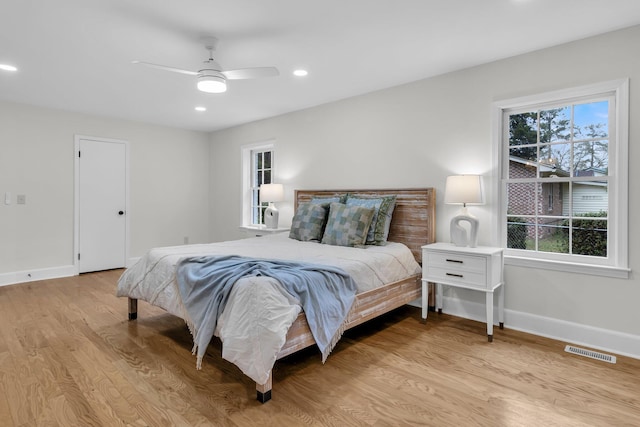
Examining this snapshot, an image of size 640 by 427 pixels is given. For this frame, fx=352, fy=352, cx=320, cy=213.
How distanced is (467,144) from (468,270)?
1.24 m

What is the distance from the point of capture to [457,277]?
301 centimetres

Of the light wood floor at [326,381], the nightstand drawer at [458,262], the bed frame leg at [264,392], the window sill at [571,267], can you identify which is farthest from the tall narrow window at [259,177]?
the bed frame leg at [264,392]

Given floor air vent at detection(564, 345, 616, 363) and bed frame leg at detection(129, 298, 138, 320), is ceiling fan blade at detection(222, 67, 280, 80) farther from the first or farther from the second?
floor air vent at detection(564, 345, 616, 363)

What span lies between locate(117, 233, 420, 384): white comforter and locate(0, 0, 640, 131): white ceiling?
1729 mm

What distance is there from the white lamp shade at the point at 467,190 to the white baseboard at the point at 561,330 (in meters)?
1.00

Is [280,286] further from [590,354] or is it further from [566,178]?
[566,178]

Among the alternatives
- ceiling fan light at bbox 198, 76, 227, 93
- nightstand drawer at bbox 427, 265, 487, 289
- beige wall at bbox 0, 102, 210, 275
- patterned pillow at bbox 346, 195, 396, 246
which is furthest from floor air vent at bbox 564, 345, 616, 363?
beige wall at bbox 0, 102, 210, 275

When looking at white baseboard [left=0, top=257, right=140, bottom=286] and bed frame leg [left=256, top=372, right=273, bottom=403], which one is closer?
bed frame leg [left=256, top=372, right=273, bottom=403]

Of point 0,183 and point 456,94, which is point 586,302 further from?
point 0,183

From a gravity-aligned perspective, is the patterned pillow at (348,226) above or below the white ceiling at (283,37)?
below

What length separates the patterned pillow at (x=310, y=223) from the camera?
3.85 m

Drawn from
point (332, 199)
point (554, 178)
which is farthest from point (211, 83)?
point (554, 178)

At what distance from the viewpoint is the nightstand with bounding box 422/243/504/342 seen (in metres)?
2.83

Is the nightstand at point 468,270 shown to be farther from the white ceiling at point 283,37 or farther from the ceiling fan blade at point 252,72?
the ceiling fan blade at point 252,72
